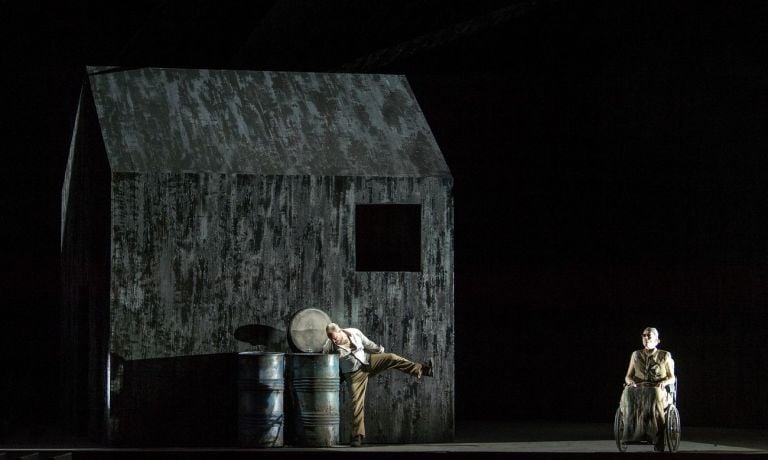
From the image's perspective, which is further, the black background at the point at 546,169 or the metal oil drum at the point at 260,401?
the black background at the point at 546,169

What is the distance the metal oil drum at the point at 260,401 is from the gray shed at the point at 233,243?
0.47 m

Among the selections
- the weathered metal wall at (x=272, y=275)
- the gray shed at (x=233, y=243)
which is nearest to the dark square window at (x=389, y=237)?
the gray shed at (x=233, y=243)

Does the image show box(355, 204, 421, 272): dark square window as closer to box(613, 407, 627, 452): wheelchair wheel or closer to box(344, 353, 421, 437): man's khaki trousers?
box(344, 353, 421, 437): man's khaki trousers

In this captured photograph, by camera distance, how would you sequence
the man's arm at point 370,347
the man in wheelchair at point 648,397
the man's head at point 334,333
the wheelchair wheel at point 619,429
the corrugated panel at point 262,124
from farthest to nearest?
the corrugated panel at point 262,124 < the man's arm at point 370,347 < the man's head at point 334,333 < the wheelchair wheel at point 619,429 < the man in wheelchair at point 648,397

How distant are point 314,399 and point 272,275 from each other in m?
1.43

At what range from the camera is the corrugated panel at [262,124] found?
1445 centimetres

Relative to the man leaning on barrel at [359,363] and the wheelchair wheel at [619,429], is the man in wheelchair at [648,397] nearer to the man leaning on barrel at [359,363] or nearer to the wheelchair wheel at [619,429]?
the wheelchair wheel at [619,429]

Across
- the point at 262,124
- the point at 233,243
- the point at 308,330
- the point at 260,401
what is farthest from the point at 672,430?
the point at 262,124

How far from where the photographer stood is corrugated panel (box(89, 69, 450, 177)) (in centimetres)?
1445

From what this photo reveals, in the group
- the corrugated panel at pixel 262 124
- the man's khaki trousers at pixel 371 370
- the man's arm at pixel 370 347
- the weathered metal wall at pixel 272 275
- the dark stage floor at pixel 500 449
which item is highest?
the corrugated panel at pixel 262 124

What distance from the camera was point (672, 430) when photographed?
12672 millimetres

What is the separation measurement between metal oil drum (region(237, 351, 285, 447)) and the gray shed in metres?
0.47

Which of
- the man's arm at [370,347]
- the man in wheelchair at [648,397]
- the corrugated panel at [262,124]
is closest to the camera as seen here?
the man in wheelchair at [648,397]

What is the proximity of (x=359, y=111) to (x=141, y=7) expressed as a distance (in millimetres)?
4979
